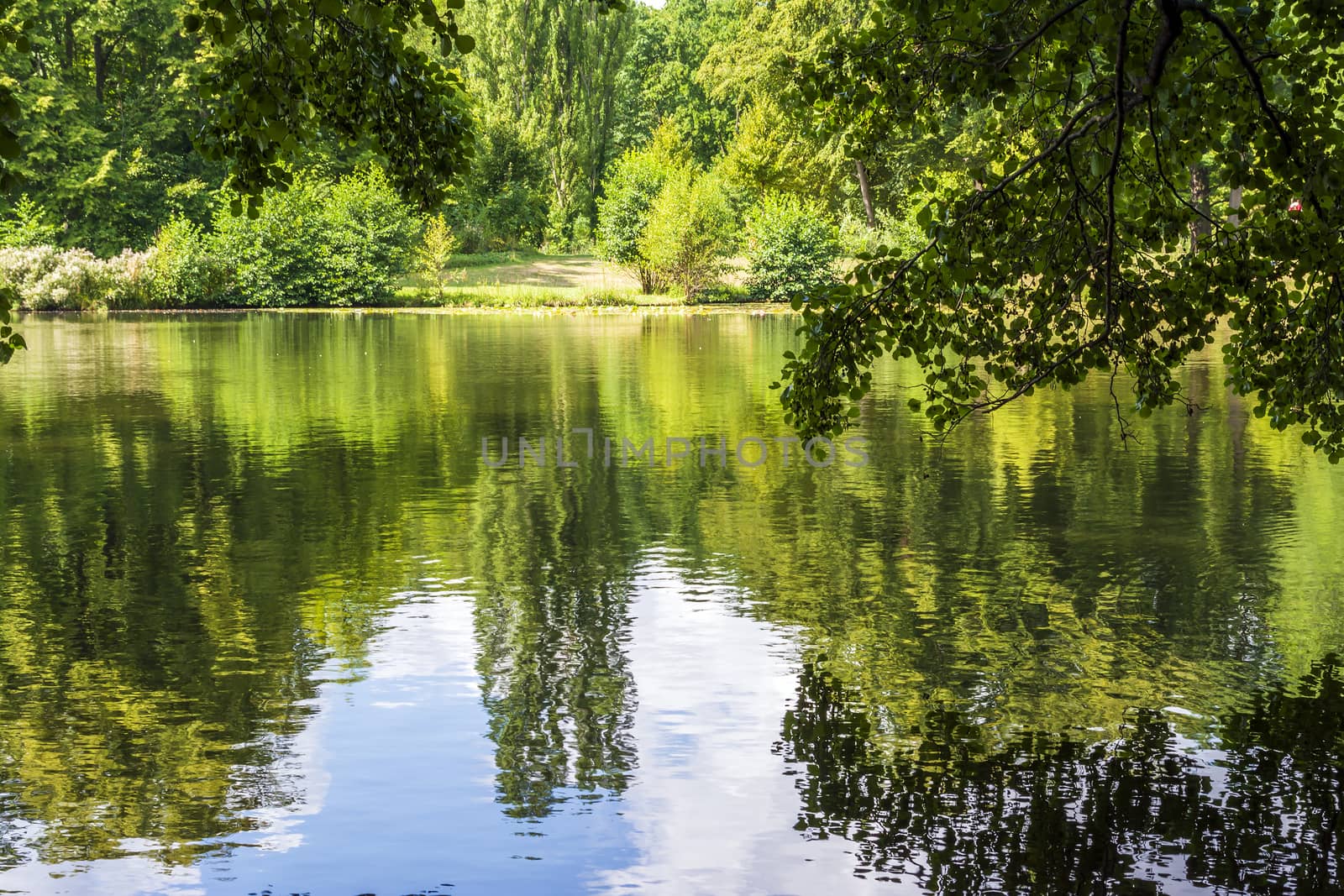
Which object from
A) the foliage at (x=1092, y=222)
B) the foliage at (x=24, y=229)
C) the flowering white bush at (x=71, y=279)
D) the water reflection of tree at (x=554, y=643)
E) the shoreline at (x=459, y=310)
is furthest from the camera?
the foliage at (x=24, y=229)

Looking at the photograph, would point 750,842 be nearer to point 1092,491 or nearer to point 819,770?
point 819,770

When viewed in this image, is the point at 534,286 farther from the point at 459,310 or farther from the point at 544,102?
the point at 544,102

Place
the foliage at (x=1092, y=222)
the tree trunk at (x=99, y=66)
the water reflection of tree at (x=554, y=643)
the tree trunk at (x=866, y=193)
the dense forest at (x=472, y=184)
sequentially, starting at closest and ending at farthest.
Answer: the foliage at (x=1092, y=222) → the water reflection of tree at (x=554, y=643) → the dense forest at (x=472, y=184) → the tree trunk at (x=866, y=193) → the tree trunk at (x=99, y=66)

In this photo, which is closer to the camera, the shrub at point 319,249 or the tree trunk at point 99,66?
the shrub at point 319,249

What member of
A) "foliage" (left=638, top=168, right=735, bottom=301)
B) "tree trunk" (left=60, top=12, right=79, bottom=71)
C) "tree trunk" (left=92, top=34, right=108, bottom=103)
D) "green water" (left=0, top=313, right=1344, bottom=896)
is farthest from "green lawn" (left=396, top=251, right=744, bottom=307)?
"green water" (left=0, top=313, right=1344, bottom=896)

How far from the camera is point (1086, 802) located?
6.62 meters

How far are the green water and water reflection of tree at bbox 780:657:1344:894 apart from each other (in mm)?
22

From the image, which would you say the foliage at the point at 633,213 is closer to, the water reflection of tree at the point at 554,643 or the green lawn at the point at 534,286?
the green lawn at the point at 534,286

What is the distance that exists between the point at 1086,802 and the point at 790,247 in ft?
168

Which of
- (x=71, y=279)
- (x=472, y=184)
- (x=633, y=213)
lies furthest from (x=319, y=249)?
(x=472, y=184)

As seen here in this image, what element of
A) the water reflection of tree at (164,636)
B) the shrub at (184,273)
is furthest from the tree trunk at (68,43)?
the water reflection of tree at (164,636)

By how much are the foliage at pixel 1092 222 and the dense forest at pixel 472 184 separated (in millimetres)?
43598

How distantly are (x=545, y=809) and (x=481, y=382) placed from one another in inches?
812

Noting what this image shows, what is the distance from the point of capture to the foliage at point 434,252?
5919 cm
